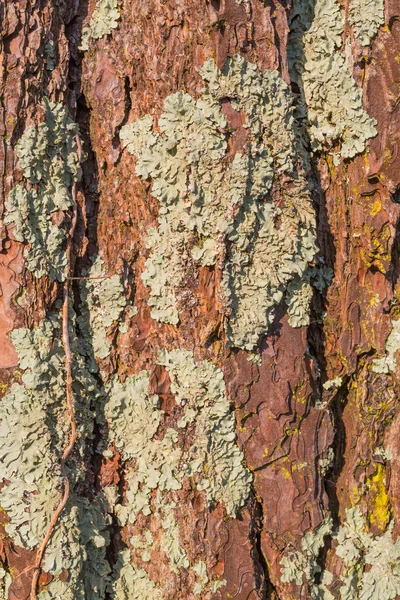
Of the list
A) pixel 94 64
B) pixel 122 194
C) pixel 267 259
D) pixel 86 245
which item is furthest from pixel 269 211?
pixel 94 64

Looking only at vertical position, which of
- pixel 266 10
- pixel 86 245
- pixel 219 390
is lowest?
pixel 219 390

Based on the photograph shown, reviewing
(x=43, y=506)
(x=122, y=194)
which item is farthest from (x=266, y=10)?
(x=43, y=506)

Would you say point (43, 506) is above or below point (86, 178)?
below

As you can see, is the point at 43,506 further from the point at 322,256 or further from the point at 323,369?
the point at 322,256

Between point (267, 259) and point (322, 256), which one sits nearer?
point (267, 259)

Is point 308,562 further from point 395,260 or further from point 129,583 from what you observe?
point 395,260

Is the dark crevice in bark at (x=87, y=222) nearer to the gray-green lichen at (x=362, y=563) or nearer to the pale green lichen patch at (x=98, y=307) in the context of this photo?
the pale green lichen patch at (x=98, y=307)
